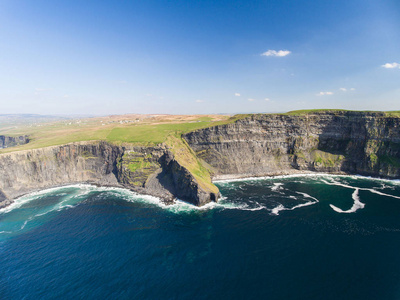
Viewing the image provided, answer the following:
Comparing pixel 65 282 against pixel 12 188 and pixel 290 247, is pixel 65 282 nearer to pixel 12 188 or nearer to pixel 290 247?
pixel 290 247

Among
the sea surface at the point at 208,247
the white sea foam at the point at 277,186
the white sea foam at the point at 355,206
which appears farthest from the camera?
the white sea foam at the point at 277,186

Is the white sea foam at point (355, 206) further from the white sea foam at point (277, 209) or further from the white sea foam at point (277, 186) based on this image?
the white sea foam at point (277, 186)

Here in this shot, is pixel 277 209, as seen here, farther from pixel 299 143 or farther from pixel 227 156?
pixel 299 143

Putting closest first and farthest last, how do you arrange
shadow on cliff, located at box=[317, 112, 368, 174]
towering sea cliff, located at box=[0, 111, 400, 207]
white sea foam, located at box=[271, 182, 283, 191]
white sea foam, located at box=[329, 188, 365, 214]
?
1. white sea foam, located at box=[329, 188, 365, 214]
2. white sea foam, located at box=[271, 182, 283, 191]
3. towering sea cliff, located at box=[0, 111, 400, 207]
4. shadow on cliff, located at box=[317, 112, 368, 174]

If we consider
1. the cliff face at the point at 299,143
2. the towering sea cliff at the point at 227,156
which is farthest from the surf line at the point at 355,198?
the towering sea cliff at the point at 227,156

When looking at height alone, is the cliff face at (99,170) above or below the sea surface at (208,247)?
above

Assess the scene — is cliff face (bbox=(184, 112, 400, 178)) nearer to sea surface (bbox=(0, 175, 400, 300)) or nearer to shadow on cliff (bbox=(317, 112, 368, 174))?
shadow on cliff (bbox=(317, 112, 368, 174))

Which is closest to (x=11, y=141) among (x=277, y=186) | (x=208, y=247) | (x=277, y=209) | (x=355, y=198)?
(x=208, y=247)

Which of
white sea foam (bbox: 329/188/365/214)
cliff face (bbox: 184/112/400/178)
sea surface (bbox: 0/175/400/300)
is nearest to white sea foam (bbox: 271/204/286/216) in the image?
sea surface (bbox: 0/175/400/300)
